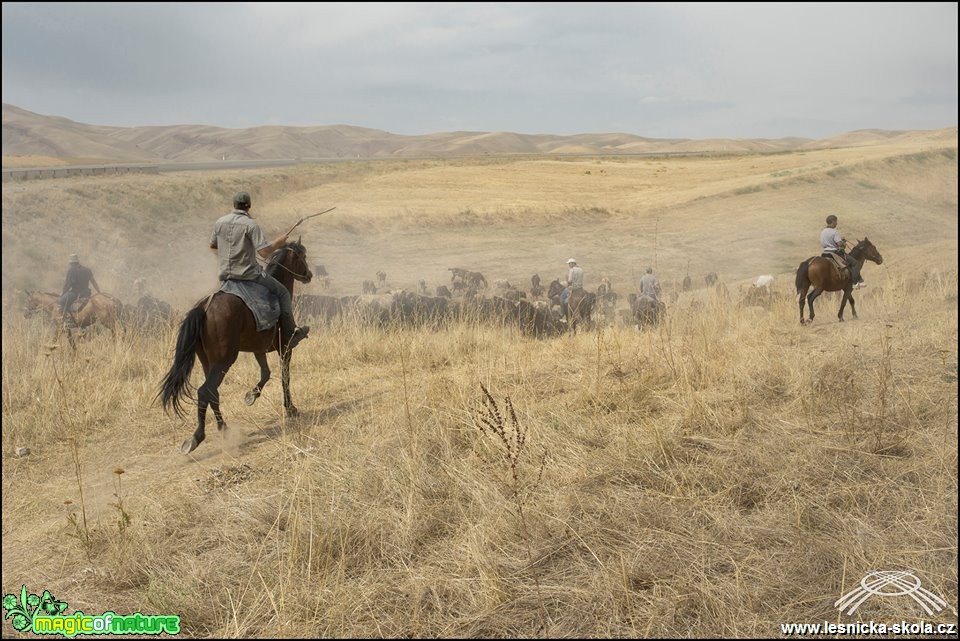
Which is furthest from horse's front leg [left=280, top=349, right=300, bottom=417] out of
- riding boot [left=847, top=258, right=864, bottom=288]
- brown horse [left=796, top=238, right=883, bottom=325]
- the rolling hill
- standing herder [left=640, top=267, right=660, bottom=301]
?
the rolling hill

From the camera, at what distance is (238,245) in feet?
22.3

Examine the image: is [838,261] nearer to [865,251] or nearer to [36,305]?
[865,251]

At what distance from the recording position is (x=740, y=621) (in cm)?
319

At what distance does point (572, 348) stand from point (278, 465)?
4657 millimetres

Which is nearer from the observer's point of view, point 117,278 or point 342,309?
point 342,309

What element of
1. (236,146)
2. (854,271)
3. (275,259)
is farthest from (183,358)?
(236,146)

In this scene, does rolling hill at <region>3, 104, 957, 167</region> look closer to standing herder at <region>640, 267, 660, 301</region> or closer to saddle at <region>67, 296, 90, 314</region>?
saddle at <region>67, 296, 90, 314</region>

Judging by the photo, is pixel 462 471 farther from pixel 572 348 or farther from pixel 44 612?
pixel 572 348

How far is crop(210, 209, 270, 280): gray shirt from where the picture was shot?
22.3 ft

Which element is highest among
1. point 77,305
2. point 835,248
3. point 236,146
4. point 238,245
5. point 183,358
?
point 236,146

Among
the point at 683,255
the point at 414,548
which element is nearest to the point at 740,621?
the point at 414,548

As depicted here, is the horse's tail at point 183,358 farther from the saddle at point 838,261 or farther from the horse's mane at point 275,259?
the saddle at point 838,261

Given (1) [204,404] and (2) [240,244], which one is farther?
(2) [240,244]

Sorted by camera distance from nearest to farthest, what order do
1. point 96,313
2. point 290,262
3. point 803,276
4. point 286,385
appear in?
point 286,385 < point 290,262 < point 96,313 < point 803,276
